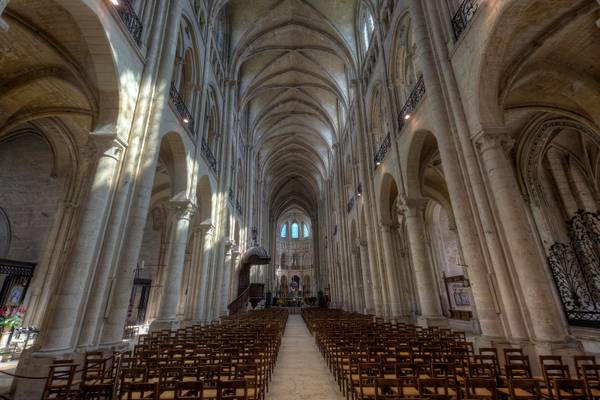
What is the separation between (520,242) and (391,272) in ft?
23.9

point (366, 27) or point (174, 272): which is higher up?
point (366, 27)

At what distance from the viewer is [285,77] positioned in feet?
78.6

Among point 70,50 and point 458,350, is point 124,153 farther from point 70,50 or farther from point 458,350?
point 458,350

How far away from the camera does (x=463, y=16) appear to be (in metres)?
7.52

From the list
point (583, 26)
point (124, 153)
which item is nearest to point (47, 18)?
point (124, 153)

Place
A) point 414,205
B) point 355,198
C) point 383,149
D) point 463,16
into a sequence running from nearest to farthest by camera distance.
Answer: point 463,16 < point 414,205 < point 383,149 < point 355,198

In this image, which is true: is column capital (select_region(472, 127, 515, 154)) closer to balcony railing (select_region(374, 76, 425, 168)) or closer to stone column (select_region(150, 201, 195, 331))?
balcony railing (select_region(374, 76, 425, 168))

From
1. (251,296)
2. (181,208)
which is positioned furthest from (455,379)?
(251,296)

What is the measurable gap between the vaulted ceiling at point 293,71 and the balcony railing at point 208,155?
7459 mm

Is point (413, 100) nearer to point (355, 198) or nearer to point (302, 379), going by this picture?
point (302, 379)

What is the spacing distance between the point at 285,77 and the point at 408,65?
14.6m

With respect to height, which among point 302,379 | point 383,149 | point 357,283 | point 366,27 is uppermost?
point 366,27

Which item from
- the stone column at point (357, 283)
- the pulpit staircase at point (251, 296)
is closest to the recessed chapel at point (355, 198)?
the stone column at point (357, 283)

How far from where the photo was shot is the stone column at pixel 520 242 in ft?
17.4
